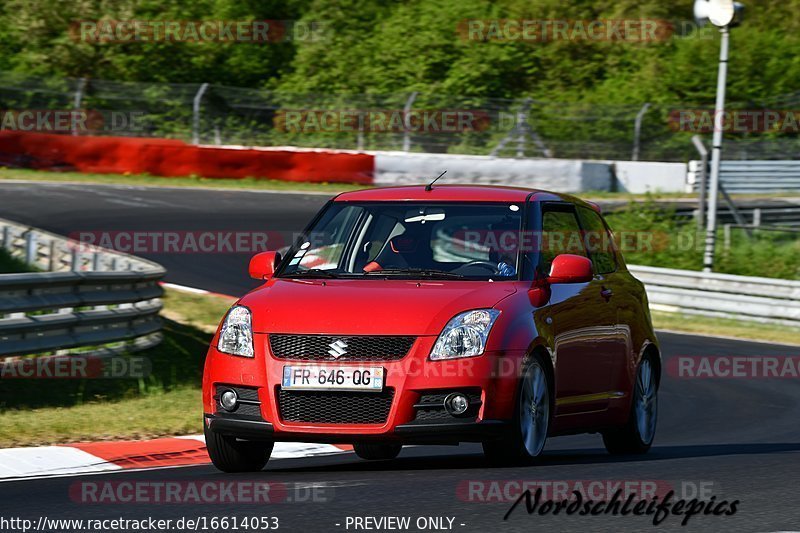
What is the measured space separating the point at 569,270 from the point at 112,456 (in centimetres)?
295

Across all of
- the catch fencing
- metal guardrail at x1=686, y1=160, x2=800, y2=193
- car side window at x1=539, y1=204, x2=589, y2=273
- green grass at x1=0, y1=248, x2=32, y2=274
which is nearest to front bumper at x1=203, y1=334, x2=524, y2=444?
car side window at x1=539, y1=204, x2=589, y2=273

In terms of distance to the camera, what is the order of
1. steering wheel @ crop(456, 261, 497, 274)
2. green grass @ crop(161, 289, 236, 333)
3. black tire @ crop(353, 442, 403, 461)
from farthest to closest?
1. green grass @ crop(161, 289, 236, 333)
2. black tire @ crop(353, 442, 403, 461)
3. steering wheel @ crop(456, 261, 497, 274)

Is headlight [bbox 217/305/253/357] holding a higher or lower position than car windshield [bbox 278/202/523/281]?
lower

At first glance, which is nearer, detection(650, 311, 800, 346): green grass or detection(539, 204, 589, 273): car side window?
detection(539, 204, 589, 273): car side window

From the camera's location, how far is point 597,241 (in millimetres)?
8984

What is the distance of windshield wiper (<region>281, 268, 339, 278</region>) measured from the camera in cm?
794

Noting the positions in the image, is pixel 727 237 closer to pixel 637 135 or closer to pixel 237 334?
pixel 637 135

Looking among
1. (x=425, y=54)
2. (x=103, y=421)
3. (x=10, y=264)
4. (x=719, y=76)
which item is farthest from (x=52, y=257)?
(x=425, y=54)

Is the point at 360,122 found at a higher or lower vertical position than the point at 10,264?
higher

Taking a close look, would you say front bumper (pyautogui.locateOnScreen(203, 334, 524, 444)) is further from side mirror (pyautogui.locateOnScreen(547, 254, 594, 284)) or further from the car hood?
side mirror (pyautogui.locateOnScreen(547, 254, 594, 284))

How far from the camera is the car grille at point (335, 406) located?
23.0 ft

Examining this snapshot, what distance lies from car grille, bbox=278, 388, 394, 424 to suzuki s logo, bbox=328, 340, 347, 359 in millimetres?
184

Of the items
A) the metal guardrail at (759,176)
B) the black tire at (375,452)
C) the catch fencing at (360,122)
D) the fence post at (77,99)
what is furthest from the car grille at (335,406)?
the metal guardrail at (759,176)

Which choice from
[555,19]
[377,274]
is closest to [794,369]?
[377,274]
